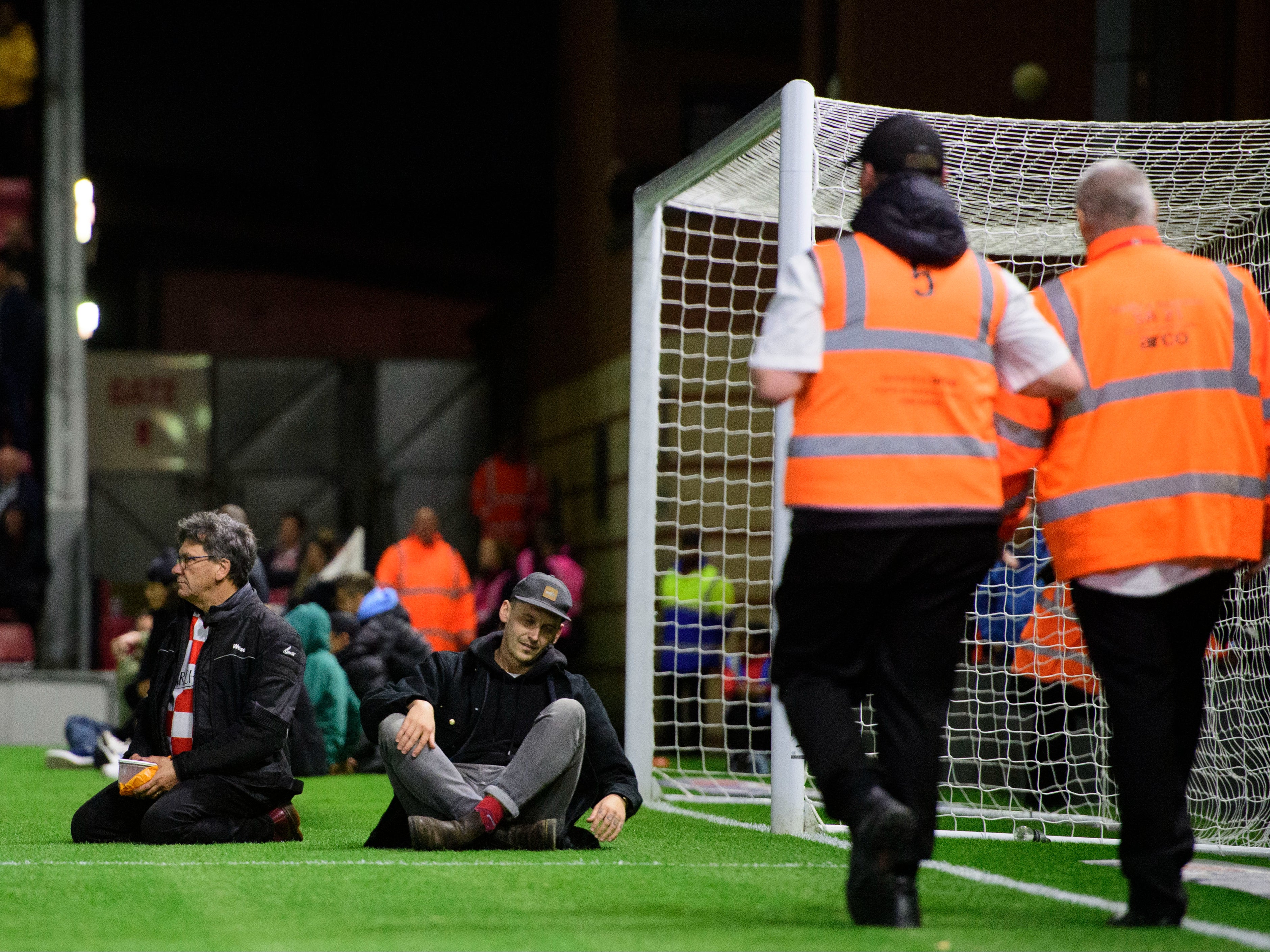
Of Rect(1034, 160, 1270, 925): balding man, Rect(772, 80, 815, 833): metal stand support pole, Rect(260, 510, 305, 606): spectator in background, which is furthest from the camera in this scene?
Rect(260, 510, 305, 606): spectator in background

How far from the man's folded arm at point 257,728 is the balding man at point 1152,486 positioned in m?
3.16

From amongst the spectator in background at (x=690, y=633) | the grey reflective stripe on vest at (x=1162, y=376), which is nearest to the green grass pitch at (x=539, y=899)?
the grey reflective stripe on vest at (x=1162, y=376)

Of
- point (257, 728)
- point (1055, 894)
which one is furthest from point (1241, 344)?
point (257, 728)

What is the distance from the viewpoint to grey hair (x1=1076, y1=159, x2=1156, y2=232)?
16.2 feet

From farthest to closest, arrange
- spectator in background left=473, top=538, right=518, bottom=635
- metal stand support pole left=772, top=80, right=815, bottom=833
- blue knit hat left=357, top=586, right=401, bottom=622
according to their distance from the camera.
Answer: spectator in background left=473, top=538, right=518, bottom=635, blue knit hat left=357, top=586, right=401, bottom=622, metal stand support pole left=772, top=80, right=815, bottom=833

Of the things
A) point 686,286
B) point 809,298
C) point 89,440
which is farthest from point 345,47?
point 809,298

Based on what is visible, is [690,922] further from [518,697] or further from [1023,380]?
[518,697]

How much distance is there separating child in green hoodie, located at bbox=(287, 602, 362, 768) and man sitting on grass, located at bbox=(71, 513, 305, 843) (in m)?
4.77

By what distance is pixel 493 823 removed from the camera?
630 centimetres

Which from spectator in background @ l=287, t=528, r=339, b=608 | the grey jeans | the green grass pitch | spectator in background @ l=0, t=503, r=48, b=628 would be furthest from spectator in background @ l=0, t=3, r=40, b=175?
the grey jeans

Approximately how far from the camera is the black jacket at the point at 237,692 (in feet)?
22.4

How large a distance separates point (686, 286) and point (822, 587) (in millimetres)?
10557

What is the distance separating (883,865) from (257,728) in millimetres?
3171

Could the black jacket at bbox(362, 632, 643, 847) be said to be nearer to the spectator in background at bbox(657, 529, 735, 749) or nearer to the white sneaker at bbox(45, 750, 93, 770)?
the spectator in background at bbox(657, 529, 735, 749)
